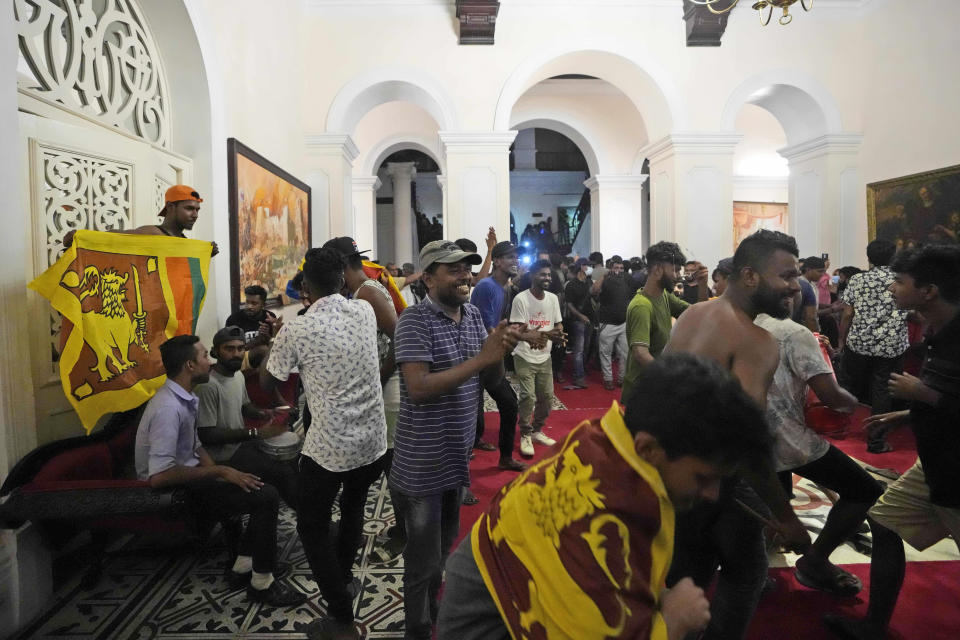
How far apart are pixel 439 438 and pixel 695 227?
26.2 feet

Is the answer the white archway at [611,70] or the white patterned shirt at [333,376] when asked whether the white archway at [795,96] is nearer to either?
the white archway at [611,70]

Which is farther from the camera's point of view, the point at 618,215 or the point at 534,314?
the point at 618,215

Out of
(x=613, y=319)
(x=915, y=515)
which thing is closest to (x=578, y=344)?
(x=613, y=319)

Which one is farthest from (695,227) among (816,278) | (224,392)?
(224,392)

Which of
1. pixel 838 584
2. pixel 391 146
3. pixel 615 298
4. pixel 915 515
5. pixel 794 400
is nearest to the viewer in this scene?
pixel 915 515

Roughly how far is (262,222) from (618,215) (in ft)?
28.7

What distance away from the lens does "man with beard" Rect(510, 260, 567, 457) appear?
484 cm

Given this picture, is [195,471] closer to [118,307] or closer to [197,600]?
[197,600]

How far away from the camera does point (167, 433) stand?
2605 mm

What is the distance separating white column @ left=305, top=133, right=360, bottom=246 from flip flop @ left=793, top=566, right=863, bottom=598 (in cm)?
742

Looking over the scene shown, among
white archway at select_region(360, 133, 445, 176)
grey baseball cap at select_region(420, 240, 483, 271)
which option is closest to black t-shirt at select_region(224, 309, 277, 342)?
grey baseball cap at select_region(420, 240, 483, 271)

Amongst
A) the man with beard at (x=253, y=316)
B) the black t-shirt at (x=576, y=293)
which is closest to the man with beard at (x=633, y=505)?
the man with beard at (x=253, y=316)

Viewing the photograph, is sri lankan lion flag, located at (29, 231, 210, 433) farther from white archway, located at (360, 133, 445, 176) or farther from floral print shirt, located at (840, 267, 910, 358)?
white archway, located at (360, 133, 445, 176)

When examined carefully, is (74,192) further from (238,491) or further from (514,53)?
(514,53)
